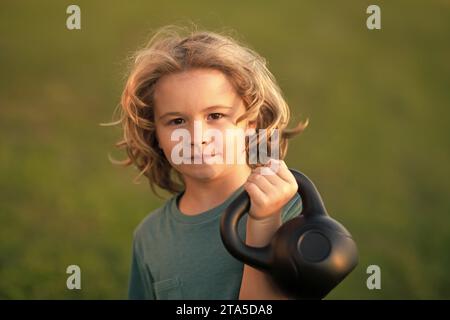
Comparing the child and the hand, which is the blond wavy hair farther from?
the hand

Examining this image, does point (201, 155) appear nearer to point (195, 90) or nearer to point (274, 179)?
point (195, 90)

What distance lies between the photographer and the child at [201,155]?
6.24 ft

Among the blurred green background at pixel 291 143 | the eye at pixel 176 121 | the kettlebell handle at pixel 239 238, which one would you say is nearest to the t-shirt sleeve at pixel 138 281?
the eye at pixel 176 121

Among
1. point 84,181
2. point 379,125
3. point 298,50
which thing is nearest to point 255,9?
point 298,50

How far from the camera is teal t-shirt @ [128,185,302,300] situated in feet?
6.33

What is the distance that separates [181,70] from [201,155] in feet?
0.92

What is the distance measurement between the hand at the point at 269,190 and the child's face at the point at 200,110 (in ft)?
0.88

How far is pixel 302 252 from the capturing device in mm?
1598

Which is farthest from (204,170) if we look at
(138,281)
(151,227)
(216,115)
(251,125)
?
(138,281)

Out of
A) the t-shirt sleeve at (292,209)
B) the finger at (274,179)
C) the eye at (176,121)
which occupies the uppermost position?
the eye at (176,121)

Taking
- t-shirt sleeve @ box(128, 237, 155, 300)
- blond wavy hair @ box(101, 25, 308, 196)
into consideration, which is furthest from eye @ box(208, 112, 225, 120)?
t-shirt sleeve @ box(128, 237, 155, 300)

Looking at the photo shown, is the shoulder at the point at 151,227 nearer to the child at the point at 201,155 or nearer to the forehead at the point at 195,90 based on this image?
the child at the point at 201,155

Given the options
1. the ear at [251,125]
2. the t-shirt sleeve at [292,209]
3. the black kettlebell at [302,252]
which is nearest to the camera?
the black kettlebell at [302,252]

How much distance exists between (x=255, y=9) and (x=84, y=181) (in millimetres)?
2563
